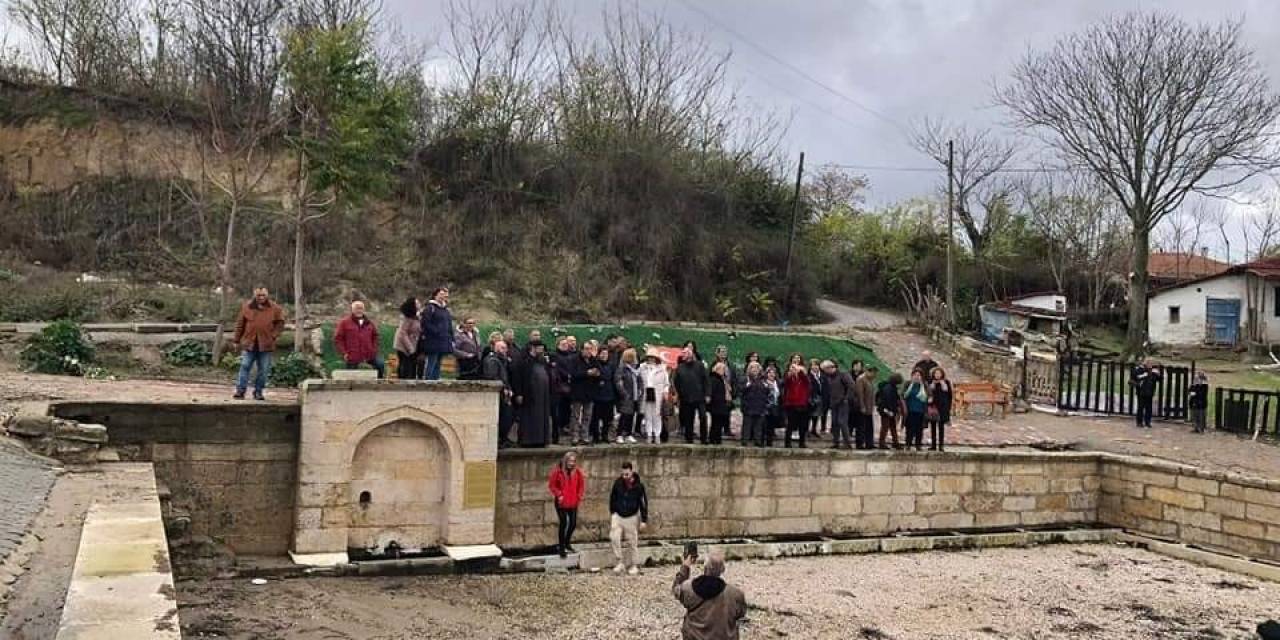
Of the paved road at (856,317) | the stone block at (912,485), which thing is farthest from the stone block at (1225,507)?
the paved road at (856,317)

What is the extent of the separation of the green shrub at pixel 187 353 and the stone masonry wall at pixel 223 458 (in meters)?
7.42

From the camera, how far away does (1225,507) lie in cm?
1605

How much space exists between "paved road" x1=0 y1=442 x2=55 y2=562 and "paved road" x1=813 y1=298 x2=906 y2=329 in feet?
85.1

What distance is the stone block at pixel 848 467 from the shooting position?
15844 mm

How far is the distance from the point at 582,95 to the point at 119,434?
2723 cm

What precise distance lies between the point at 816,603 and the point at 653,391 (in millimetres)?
3872

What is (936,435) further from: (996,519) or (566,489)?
(566,489)

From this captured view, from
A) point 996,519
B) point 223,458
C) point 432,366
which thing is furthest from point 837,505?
point 223,458

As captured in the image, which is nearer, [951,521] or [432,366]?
[432,366]

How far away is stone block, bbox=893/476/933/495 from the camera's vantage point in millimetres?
16375

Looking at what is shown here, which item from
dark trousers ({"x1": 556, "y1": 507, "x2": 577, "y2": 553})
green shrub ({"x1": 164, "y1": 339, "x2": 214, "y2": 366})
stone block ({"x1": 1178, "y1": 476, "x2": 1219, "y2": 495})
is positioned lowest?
dark trousers ({"x1": 556, "y1": 507, "x2": 577, "y2": 553})

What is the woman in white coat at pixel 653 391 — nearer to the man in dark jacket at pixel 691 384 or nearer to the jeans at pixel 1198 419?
the man in dark jacket at pixel 691 384

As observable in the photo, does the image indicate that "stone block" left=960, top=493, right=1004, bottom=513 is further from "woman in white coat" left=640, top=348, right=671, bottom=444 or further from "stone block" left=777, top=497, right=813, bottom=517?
"woman in white coat" left=640, top=348, right=671, bottom=444

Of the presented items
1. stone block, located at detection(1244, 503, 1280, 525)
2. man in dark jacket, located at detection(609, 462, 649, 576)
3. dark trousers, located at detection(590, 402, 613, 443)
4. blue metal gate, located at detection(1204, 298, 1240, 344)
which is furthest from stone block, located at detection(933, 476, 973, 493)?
blue metal gate, located at detection(1204, 298, 1240, 344)
